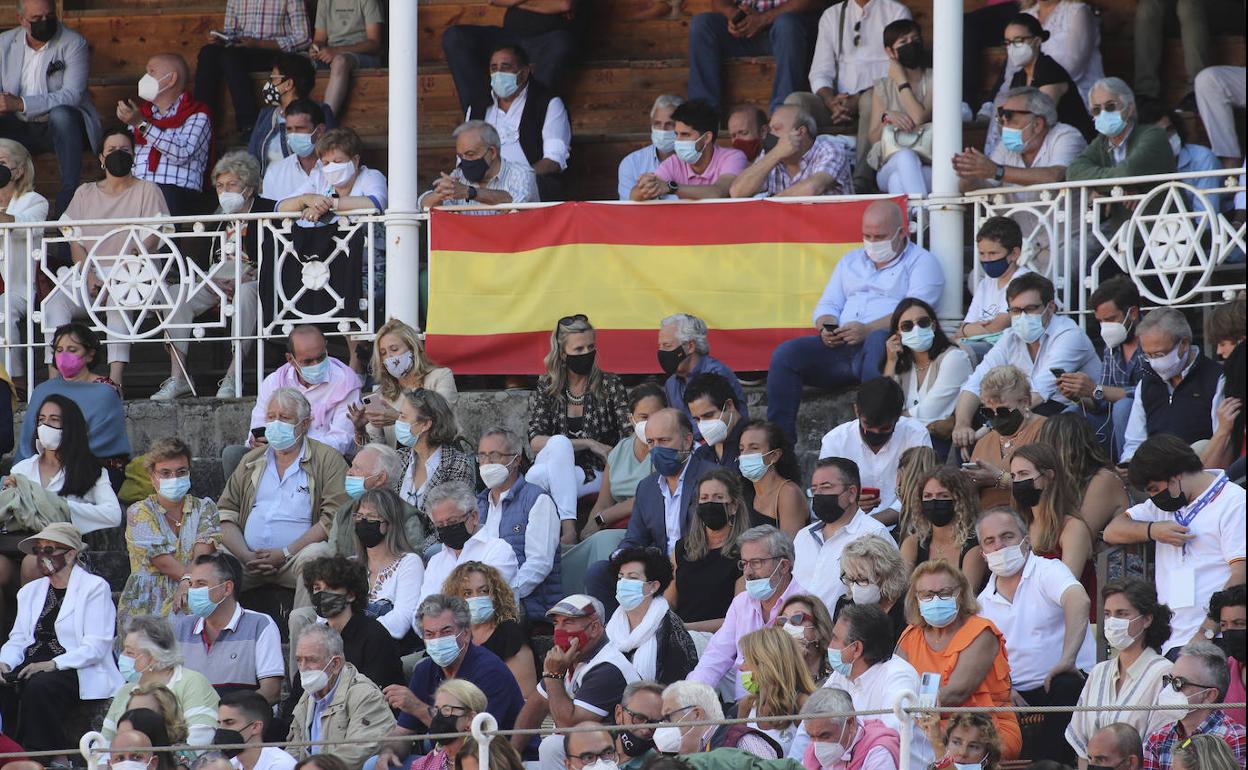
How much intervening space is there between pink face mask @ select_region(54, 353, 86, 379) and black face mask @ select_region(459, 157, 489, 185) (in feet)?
7.97

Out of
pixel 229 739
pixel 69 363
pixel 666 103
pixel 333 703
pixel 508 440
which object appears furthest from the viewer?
pixel 666 103

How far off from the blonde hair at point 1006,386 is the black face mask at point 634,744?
2692 millimetres

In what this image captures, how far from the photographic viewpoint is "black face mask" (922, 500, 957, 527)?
1038 cm

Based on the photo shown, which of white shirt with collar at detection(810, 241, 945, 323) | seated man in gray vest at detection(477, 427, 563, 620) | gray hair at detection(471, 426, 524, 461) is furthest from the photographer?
white shirt with collar at detection(810, 241, 945, 323)

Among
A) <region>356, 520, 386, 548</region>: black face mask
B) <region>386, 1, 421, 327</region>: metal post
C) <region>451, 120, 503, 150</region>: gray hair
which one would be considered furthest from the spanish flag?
<region>356, 520, 386, 548</region>: black face mask

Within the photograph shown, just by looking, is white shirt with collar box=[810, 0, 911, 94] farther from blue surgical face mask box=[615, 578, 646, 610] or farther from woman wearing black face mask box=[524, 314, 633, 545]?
blue surgical face mask box=[615, 578, 646, 610]

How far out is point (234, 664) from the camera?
10984 millimetres

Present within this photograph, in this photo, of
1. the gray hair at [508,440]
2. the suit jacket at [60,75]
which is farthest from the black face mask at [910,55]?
the suit jacket at [60,75]

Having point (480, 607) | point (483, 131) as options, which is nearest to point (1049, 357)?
point (480, 607)

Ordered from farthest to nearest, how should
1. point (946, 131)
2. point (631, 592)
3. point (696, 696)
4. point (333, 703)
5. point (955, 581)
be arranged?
point (946, 131), point (631, 592), point (333, 703), point (955, 581), point (696, 696)

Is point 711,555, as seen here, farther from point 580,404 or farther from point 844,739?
point 844,739

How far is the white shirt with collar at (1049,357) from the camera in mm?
11602

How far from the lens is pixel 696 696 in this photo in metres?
9.25

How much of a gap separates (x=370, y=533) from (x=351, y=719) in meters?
1.37
